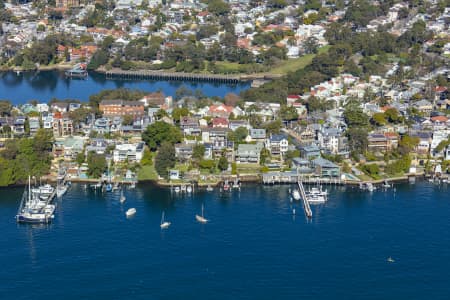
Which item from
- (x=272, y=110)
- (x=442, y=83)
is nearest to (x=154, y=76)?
(x=272, y=110)

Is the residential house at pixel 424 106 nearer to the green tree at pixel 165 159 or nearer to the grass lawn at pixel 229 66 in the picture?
the green tree at pixel 165 159

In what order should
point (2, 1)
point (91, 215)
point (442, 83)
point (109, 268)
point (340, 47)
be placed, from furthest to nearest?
1. point (2, 1)
2. point (340, 47)
3. point (442, 83)
4. point (91, 215)
5. point (109, 268)

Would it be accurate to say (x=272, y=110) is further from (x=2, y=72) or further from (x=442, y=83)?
(x=2, y=72)

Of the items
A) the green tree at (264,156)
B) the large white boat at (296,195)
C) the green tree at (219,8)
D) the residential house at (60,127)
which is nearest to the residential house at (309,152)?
the green tree at (264,156)

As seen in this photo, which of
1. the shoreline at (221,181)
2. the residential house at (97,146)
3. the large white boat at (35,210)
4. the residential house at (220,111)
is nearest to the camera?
the large white boat at (35,210)

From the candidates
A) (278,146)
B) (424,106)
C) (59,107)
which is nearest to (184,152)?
(278,146)

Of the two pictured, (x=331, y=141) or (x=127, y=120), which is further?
(x=127, y=120)

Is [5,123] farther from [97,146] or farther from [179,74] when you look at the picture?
[179,74]
